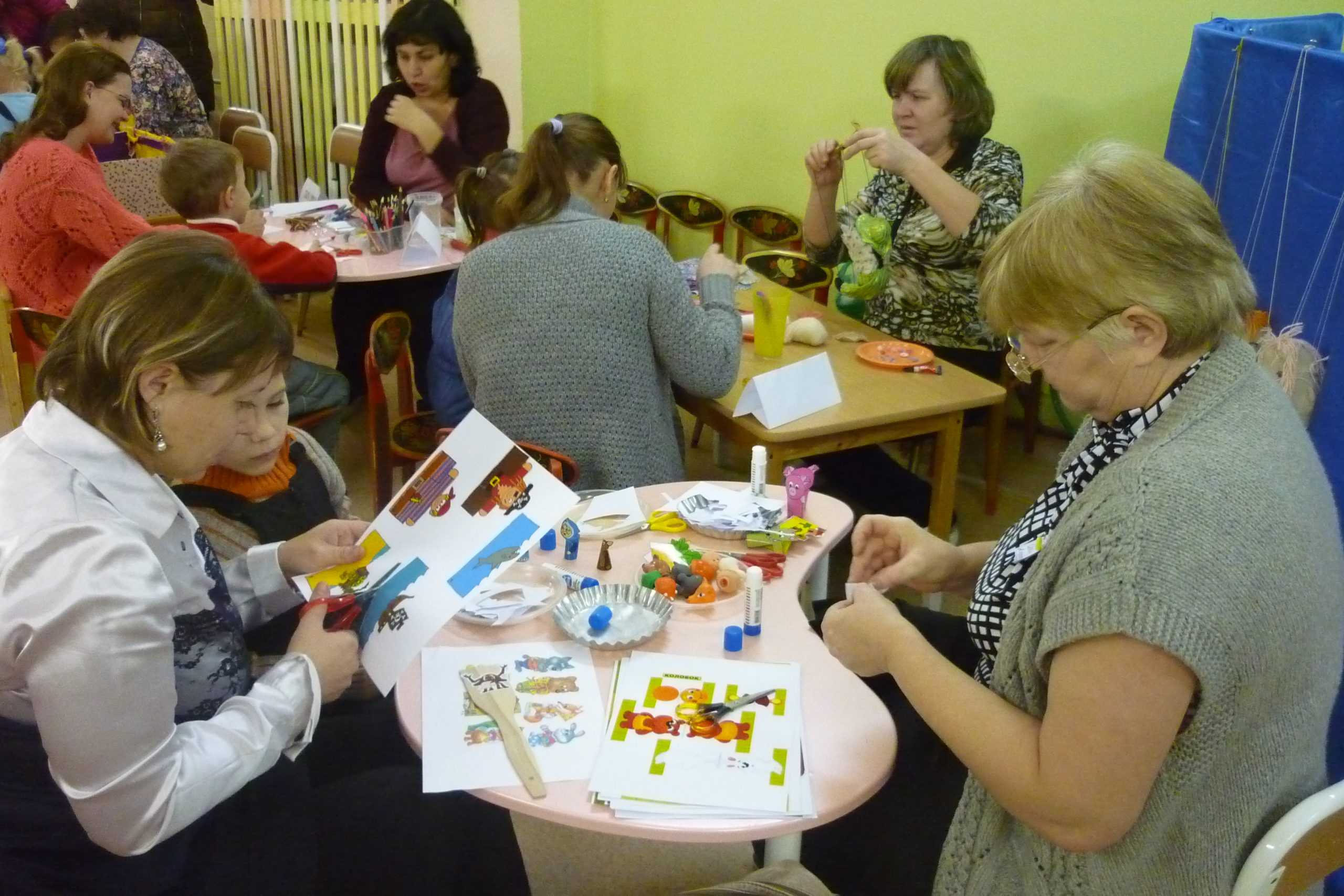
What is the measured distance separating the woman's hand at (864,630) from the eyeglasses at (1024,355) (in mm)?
333

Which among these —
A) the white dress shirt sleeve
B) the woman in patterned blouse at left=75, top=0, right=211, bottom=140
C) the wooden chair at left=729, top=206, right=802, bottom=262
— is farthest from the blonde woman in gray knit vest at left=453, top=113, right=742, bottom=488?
the woman in patterned blouse at left=75, top=0, right=211, bottom=140

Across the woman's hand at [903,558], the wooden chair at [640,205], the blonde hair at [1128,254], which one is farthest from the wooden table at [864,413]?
the wooden chair at [640,205]

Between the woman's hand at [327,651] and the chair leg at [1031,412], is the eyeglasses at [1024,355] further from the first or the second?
the chair leg at [1031,412]

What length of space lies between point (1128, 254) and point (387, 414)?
239 cm

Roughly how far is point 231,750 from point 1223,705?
1.05 meters

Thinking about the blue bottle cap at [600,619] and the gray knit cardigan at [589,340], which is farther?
the gray knit cardigan at [589,340]

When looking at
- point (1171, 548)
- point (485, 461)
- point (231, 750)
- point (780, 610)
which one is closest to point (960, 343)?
point (780, 610)

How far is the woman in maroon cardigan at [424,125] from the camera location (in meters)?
3.98

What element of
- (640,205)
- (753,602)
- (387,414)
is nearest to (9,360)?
(387,414)

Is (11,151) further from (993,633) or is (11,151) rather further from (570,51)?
(993,633)

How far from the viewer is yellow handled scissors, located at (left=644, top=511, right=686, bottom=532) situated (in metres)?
1.87

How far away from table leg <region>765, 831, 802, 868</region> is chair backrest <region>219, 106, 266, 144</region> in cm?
493

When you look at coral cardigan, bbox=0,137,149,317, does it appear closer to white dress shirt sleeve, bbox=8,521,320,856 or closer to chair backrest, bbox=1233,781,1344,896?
white dress shirt sleeve, bbox=8,521,320,856

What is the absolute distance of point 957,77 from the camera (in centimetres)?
310
